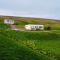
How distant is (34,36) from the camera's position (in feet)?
184

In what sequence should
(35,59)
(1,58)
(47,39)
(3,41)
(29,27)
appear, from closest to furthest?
(1,58)
(35,59)
(3,41)
(47,39)
(29,27)

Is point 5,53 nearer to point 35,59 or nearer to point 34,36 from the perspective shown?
point 35,59

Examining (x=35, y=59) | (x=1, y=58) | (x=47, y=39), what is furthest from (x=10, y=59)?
(x=47, y=39)

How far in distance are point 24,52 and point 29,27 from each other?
5637 cm

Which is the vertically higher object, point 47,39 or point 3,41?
point 3,41

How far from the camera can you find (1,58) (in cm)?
2058

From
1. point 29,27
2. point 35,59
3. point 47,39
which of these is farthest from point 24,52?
point 29,27

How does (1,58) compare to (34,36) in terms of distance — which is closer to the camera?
(1,58)

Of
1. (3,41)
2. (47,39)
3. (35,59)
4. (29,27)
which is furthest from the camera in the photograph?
(29,27)

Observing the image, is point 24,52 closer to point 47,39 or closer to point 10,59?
point 10,59

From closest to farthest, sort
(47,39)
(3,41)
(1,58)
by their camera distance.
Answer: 1. (1,58)
2. (3,41)
3. (47,39)

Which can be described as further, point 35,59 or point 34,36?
point 34,36

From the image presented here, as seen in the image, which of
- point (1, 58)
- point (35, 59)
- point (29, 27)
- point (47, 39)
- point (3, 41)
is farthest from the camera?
point (29, 27)

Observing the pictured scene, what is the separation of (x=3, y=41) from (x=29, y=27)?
55189 millimetres
